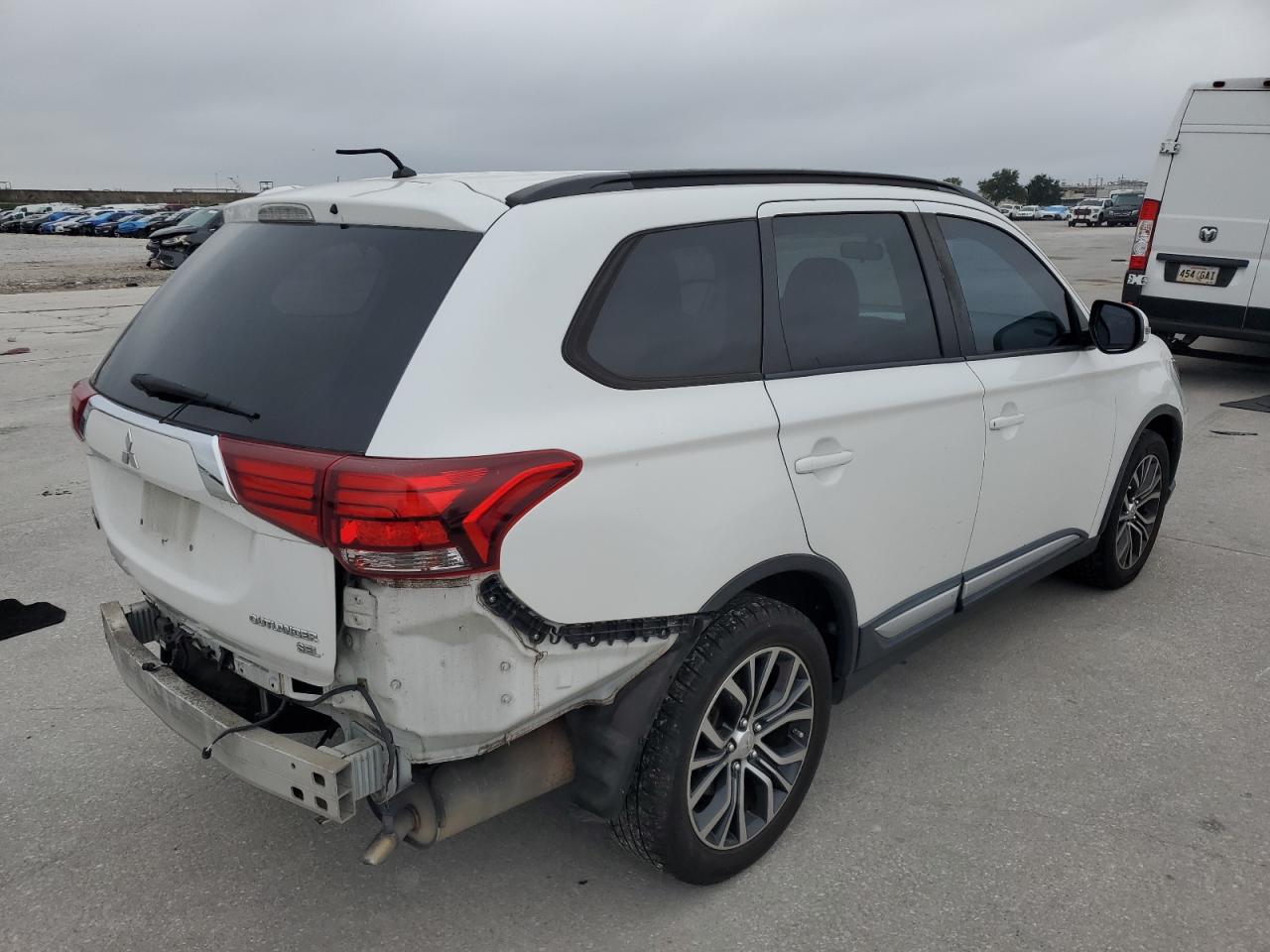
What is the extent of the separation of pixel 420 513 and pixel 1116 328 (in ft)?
10.4

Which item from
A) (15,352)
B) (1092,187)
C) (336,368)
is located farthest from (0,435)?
(1092,187)

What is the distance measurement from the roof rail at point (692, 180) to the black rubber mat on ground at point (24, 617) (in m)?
3.29

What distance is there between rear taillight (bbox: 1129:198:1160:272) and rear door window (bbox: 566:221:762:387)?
843 cm

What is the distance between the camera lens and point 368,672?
7.14ft

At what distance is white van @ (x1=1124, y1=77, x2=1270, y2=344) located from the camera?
9.08 m

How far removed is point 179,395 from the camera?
96.5 inches

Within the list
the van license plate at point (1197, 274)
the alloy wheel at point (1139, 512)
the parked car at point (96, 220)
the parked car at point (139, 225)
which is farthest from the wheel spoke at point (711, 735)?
the parked car at point (96, 220)

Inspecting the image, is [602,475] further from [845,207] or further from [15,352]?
[15,352]

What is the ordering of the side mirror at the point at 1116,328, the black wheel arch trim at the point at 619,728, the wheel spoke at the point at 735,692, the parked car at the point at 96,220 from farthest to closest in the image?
1. the parked car at the point at 96,220
2. the side mirror at the point at 1116,328
3. the wheel spoke at the point at 735,692
4. the black wheel arch trim at the point at 619,728

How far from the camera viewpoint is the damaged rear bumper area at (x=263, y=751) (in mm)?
2184

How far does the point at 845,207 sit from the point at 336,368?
1.69 metres

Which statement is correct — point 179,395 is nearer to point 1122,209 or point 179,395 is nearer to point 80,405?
point 80,405

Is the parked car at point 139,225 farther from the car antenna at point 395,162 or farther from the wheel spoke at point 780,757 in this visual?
the wheel spoke at point 780,757

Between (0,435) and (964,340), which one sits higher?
(964,340)
